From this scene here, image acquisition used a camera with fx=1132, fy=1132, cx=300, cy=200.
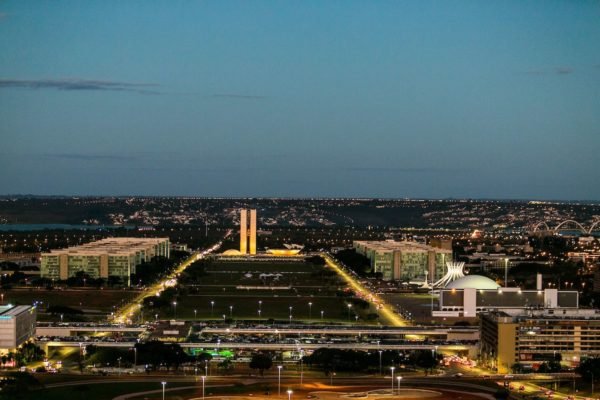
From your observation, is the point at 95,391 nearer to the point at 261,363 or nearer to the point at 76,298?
the point at 261,363

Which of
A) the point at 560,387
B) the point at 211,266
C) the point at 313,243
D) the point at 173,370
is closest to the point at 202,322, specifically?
the point at 173,370

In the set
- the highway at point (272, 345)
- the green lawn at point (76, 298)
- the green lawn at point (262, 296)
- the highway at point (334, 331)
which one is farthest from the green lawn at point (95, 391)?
the green lawn at point (76, 298)

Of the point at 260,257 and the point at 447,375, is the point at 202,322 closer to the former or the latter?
the point at 447,375

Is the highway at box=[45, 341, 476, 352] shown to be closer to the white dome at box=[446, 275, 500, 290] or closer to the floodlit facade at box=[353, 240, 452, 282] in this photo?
the white dome at box=[446, 275, 500, 290]

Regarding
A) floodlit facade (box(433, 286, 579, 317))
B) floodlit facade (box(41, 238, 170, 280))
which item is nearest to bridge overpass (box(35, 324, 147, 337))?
floodlit facade (box(433, 286, 579, 317))

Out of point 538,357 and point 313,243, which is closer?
point 538,357
